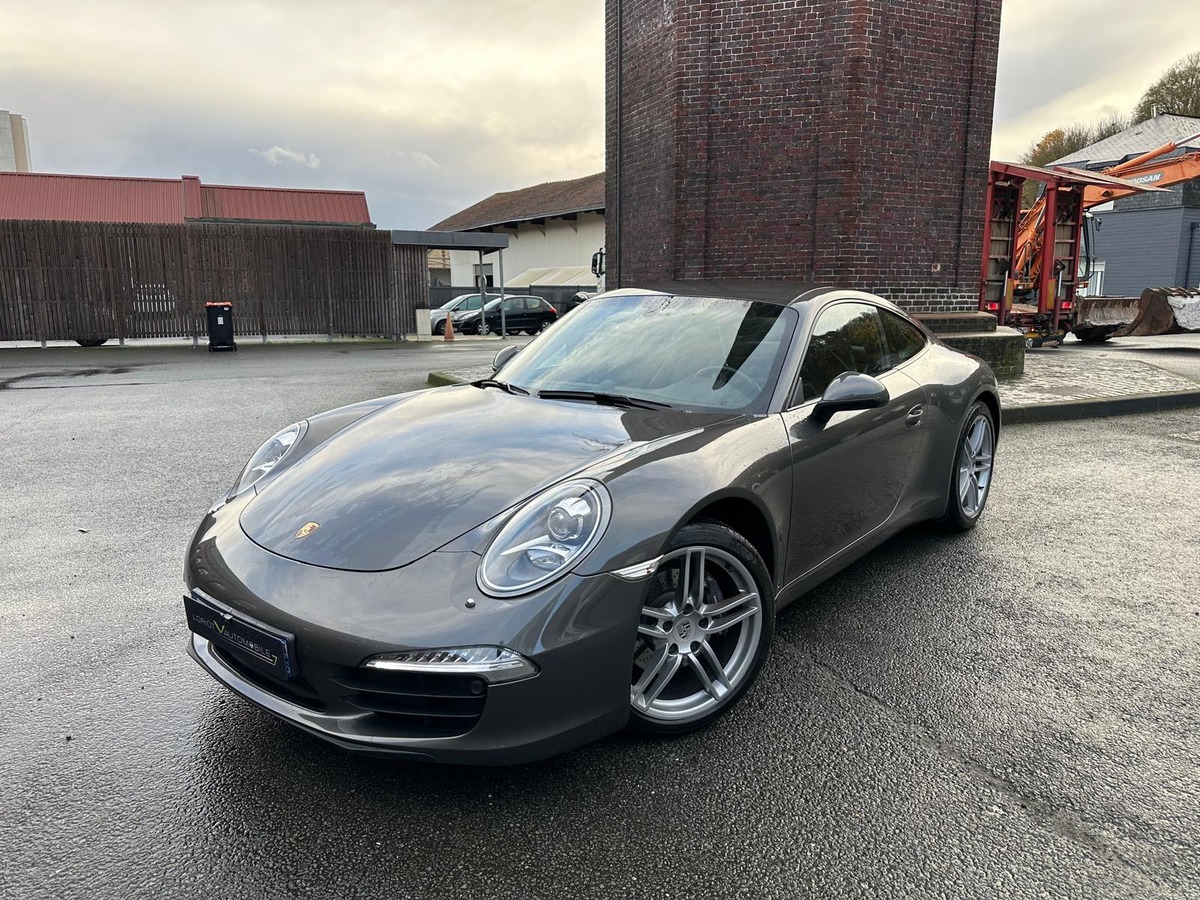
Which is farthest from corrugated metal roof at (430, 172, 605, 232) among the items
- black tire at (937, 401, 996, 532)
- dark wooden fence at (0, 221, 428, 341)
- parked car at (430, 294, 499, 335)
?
black tire at (937, 401, 996, 532)

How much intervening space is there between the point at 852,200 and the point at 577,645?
30.4ft

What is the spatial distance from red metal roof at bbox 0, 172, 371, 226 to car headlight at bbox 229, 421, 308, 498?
27.0m

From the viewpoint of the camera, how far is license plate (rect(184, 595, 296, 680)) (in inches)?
85.7

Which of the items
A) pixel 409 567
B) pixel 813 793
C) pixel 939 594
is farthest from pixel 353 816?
pixel 939 594

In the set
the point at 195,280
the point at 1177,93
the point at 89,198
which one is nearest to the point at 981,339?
the point at 195,280

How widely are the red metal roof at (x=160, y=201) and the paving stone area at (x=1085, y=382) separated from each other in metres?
24.6

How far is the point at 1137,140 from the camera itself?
4100cm

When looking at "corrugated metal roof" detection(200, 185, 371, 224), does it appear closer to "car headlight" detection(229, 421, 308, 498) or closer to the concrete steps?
the concrete steps

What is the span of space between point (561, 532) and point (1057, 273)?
61.0ft

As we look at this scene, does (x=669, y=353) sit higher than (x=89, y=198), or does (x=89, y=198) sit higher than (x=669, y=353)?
(x=89, y=198)

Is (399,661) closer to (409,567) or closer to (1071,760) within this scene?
(409,567)

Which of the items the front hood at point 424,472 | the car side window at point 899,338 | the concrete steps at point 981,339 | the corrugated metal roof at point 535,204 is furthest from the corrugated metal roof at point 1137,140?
the front hood at point 424,472

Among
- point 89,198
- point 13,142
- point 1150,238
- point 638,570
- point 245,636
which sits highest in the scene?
point 13,142

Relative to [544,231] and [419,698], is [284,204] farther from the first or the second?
[419,698]
